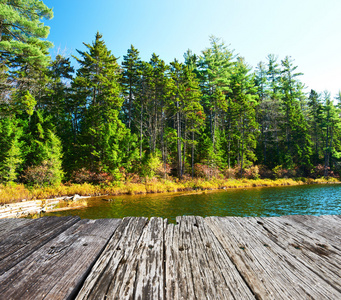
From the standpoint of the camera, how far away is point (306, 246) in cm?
130

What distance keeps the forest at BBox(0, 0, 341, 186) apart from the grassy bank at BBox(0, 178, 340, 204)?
1125 mm

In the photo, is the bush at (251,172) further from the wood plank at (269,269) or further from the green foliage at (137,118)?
the wood plank at (269,269)

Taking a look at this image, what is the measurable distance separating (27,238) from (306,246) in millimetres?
2132

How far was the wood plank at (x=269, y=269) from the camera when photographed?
33.7 inches

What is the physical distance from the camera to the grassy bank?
14086 mm

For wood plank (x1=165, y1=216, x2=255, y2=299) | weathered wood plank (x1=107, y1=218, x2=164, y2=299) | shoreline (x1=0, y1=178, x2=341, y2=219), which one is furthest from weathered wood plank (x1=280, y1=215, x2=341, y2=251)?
shoreline (x1=0, y1=178, x2=341, y2=219)

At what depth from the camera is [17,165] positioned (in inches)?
653

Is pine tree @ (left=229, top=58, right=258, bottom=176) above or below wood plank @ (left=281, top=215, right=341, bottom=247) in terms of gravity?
above

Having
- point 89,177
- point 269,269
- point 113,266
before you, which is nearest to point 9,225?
point 113,266

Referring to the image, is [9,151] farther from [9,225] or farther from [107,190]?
[9,225]

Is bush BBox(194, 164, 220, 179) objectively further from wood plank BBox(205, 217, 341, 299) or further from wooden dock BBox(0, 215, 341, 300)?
wood plank BBox(205, 217, 341, 299)

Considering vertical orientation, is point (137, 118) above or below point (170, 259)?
above

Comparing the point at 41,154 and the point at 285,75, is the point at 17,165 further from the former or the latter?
the point at 285,75

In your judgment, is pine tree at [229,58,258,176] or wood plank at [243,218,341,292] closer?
wood plank at [243,218,341,292]
